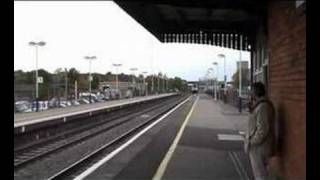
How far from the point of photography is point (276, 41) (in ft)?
31.9

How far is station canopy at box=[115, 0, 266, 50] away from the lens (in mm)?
13842

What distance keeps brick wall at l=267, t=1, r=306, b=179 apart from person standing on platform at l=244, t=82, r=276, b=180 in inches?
7.7

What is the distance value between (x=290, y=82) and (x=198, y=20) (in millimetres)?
13760

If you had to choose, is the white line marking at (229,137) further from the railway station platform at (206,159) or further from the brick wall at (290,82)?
the brick wall at (290,82)

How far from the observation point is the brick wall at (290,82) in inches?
288

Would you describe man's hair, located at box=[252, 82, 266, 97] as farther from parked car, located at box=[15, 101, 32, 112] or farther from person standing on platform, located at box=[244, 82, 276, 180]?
parked car, located at box=[15, 101, 32, 112]

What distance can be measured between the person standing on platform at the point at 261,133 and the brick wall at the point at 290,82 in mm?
195

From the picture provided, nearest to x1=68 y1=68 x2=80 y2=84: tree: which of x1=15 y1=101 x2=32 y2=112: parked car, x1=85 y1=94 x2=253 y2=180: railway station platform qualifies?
x1=15 y1=101 x2=32 y2=112: parked car

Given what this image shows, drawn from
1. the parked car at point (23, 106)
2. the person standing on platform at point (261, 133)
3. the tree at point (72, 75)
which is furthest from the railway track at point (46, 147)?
the tree at point (72, 75)
